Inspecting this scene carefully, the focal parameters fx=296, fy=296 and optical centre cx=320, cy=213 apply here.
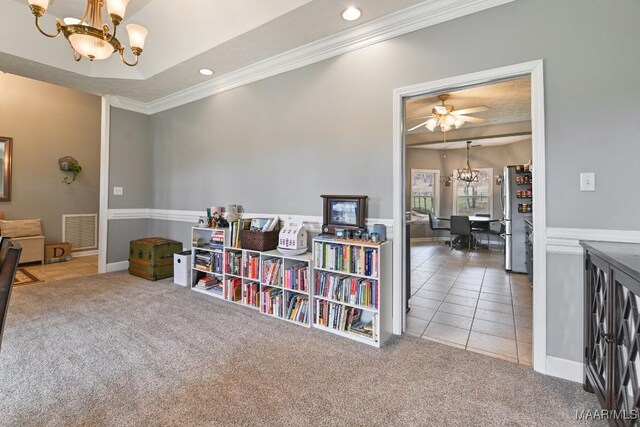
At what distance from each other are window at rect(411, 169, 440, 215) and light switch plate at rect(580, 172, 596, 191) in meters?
6.67

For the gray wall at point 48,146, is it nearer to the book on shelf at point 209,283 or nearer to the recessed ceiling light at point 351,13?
the book on shelf at point 209,283

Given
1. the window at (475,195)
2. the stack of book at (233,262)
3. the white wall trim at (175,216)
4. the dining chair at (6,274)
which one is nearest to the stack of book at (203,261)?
the stack of book at (233,262)

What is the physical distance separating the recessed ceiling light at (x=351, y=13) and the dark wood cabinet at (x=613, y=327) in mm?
2338

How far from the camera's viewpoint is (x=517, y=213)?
15.6 ft

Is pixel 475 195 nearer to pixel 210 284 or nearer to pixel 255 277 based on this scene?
pixel 255 277

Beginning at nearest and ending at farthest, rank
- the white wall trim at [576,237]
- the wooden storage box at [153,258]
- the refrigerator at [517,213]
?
the white wall trim at [576,237] < the wooden storage box at [153,258] < the refrigerator at [517,213]

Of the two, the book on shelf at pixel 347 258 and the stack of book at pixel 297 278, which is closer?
the book on shelf at pixel 347 258

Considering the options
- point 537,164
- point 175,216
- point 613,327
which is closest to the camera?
point 613,327

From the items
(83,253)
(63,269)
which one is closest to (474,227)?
(63,269)

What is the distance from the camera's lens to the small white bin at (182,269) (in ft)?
12.7

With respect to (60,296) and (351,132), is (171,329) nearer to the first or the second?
(60,296)

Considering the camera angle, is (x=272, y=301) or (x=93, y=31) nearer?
(x=93, y=31)

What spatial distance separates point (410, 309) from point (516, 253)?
8.78ft

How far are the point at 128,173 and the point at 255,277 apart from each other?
3154 millimetres
